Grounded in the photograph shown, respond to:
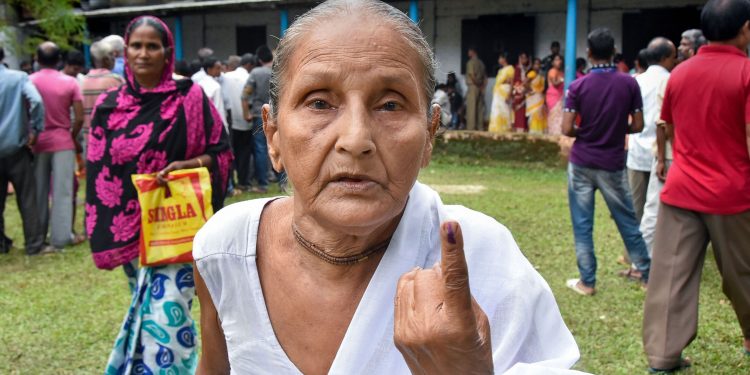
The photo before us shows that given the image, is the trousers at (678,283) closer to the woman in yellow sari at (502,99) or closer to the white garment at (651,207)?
the white garment at (651,207)

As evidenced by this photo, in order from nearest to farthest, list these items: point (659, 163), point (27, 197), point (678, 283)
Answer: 1. point (678, 283)
2. point (659, 163)
3. point (27, 197)

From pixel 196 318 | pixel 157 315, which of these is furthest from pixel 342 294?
pixel 196 318

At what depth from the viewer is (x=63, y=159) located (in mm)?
7758

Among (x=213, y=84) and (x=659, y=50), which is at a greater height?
(x=659, y=50)

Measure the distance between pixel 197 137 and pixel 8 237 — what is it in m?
5.20

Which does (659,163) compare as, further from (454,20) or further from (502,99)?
(454,20)

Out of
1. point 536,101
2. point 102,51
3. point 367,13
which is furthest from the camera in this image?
point 536,101

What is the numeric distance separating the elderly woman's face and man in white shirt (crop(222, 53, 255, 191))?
30.4 feet

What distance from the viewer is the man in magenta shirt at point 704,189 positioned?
405cm

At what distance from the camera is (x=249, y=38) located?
19.8 metres

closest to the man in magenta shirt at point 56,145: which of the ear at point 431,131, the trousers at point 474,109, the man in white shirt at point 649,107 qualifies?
the man in white shirt at point 649,107

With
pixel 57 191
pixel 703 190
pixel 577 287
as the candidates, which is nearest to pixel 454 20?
pixel 57 191

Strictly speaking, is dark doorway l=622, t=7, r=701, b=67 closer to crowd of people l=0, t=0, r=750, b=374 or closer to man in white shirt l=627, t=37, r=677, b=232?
crowd of people l=0, t=0, r=750, b=374

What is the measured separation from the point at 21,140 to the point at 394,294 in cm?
660
